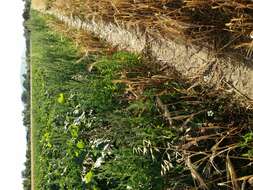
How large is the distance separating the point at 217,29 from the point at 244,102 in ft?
1.12

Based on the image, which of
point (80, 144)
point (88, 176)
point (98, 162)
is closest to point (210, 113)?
point (98, 162)

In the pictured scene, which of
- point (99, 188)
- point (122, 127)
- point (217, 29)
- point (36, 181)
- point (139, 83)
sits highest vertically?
point (217, 29)

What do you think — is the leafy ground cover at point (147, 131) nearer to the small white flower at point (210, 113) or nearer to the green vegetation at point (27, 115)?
the small white flower at point (210, 113)

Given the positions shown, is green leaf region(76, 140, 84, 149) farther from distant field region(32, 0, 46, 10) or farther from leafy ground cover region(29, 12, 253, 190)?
distant field region(32, 0, 46, 10)

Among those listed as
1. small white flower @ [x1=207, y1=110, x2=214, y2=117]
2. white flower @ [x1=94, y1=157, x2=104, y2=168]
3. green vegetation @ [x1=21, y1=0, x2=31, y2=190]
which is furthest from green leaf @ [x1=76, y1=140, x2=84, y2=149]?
green vegetation @ [x1=21, y1=0, x2=31, y2=190]

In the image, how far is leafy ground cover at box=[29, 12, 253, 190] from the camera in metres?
2.22

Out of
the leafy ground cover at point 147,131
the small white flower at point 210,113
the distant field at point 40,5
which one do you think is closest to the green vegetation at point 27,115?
the distant field at point 40,5

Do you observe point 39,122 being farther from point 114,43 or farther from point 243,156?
point 243,156

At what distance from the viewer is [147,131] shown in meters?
2.62

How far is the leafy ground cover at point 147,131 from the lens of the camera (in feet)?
7.29

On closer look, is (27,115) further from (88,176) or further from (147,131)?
(147,131)

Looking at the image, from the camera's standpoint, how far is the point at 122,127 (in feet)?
9.29

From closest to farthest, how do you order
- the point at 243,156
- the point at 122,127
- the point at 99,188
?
1. the point at 243,156
2. the point at 122,127
3. the point at 99,188

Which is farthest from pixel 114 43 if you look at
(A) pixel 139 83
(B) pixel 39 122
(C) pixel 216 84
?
(B) pixel 39 122
